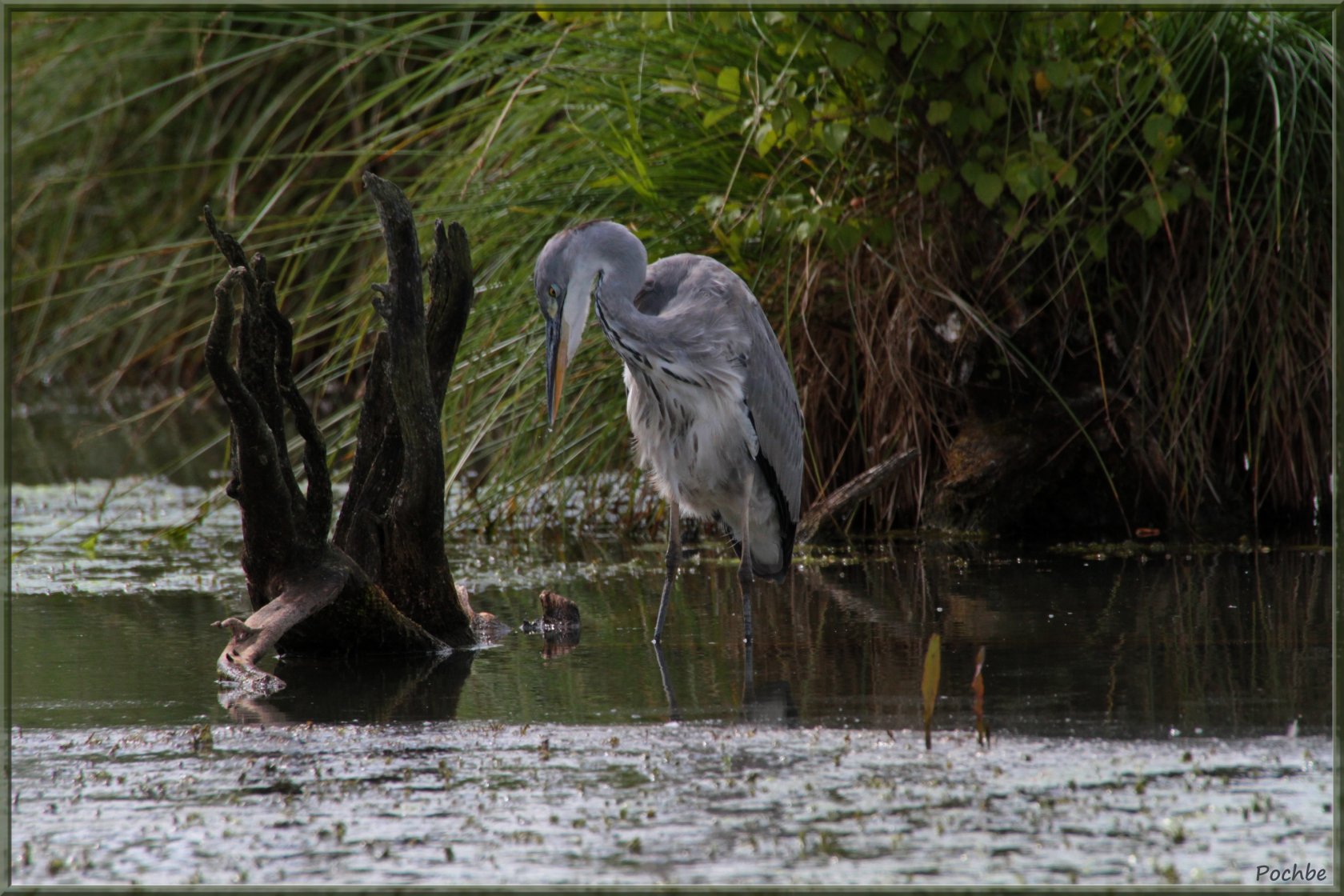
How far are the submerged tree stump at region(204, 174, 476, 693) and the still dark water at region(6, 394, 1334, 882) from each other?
7.0 inches

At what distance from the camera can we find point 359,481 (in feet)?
17.1

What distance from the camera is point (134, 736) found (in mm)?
3990

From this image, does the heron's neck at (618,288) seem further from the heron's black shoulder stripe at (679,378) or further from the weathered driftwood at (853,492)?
the weathered driftwood at (853,492)

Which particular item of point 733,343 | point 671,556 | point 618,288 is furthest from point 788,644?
point 618,288

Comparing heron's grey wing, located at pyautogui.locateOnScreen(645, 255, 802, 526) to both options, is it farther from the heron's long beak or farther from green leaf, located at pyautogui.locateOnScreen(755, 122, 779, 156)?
green leaf, located at pyautogui.locateOnScreen(755, 122, 779, 156)

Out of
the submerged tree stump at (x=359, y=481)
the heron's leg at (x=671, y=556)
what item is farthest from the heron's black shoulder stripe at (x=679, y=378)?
the submerged tree stump at (x=359, y=481)

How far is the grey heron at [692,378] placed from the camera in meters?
5.12

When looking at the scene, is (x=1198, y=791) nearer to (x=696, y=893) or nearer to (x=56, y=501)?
(x=696, y=893)

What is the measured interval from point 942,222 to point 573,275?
251cm

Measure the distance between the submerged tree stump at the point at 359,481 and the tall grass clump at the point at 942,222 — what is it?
147cm

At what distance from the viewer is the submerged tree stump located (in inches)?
179

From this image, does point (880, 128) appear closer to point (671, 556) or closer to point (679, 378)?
point (679, 378)

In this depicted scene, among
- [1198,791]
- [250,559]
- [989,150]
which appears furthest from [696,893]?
[989,150]

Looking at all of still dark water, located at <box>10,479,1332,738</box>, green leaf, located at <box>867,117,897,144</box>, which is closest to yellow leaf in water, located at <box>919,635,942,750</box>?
still dark water, located at <box>10,479,1332,738</box>
